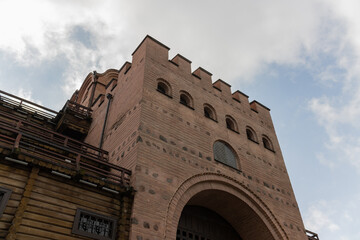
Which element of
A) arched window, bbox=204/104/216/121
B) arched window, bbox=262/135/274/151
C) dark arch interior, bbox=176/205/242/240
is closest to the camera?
dark arch interior, bbox=176/205/242/240

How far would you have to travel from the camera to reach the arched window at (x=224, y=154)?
1246 centimetres

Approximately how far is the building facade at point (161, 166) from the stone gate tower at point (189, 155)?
1.7 inches

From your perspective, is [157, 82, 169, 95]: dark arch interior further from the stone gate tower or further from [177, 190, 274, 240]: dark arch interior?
[177, 190, 274, 240]: dark arch interior

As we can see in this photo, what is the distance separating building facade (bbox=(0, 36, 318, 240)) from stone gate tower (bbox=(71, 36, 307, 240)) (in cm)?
4

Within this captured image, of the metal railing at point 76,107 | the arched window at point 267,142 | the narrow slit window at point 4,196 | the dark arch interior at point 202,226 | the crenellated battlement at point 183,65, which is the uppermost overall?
the crenellated battlement at point 183,65

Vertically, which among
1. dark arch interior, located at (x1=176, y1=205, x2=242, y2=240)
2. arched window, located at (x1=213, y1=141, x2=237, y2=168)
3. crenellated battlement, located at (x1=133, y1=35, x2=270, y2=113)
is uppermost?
crenellated battlement, located at (x1=133, y1=35, x2=270, y2=113)

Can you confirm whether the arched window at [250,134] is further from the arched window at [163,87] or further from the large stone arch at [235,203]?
the arched window at [163,87]

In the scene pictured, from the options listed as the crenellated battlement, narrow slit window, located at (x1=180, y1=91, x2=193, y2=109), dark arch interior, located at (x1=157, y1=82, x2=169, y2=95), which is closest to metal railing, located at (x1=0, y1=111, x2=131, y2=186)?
dark arch interior, located at (x1=157, y1=82, x2=169, y2=95)

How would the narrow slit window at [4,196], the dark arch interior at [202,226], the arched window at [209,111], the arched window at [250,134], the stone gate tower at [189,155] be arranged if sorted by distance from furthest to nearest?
1. the arched window at [250,134]
2. the arched window at [209,111]
3. the dark arch interior at [202,226]
4. the stone gate tower at [189,155]
5. the narrow slit window at [4,196]

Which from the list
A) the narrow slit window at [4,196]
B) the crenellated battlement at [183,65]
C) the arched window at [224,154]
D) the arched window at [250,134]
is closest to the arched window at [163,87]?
the crenellated battlement at [183,65]

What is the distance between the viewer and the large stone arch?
1124 cm

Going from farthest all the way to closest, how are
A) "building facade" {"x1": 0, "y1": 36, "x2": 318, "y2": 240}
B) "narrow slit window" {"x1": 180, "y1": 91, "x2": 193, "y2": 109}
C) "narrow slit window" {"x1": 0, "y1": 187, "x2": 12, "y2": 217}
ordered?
"narrow slit window" {"x1": 180, "y1": 91, "x2": 193, "y2": 109}
"building facade" {"x1": 0, "y1": 36, "x2": 318, "y2": 240}
"narrow slit window" {"x1": 0, "y1": 187, "x2": 12, "y2": 217}

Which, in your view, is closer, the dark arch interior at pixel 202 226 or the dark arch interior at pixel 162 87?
the dark arch interior at pixel 202 226

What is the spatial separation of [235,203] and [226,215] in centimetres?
85
